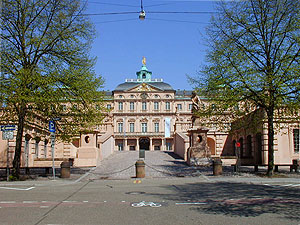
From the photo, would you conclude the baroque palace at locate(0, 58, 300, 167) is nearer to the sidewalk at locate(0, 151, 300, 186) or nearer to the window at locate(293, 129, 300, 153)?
the window at locate(293, 129, 300, 153)

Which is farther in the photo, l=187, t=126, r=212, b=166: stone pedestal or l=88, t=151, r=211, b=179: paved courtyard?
l=187, t=126, r=212, b=166: stone pedestal

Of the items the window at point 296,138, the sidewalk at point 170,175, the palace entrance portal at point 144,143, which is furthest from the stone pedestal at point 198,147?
the palace entrance portal at point 144,143

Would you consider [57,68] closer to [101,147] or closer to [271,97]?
[271,97]

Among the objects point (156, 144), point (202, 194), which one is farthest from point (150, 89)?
point (202, 194)

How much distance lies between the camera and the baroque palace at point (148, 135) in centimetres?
2673

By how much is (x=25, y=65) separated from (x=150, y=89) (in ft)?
215

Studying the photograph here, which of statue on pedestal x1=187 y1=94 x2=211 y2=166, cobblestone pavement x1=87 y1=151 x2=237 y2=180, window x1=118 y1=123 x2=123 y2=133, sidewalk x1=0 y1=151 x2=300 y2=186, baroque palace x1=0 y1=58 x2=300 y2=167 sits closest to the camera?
sidewalk x1=0 y1=151 x2=300 y2=186

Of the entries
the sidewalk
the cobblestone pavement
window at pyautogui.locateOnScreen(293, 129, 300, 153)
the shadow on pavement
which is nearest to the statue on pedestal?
the cobblestone pavement

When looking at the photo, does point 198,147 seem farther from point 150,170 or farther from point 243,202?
point 243,202

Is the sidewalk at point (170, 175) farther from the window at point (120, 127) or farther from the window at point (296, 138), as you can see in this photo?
the window at point (120, 127)

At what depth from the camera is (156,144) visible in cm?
7856

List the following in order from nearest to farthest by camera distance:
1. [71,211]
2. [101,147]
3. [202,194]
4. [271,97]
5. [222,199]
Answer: [71,211]
[222,199]
[202,194]
[271,97]
[101,147]

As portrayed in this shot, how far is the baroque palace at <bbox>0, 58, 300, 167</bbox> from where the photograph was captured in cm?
2673

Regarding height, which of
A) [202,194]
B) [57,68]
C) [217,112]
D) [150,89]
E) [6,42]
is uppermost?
[150,89]
